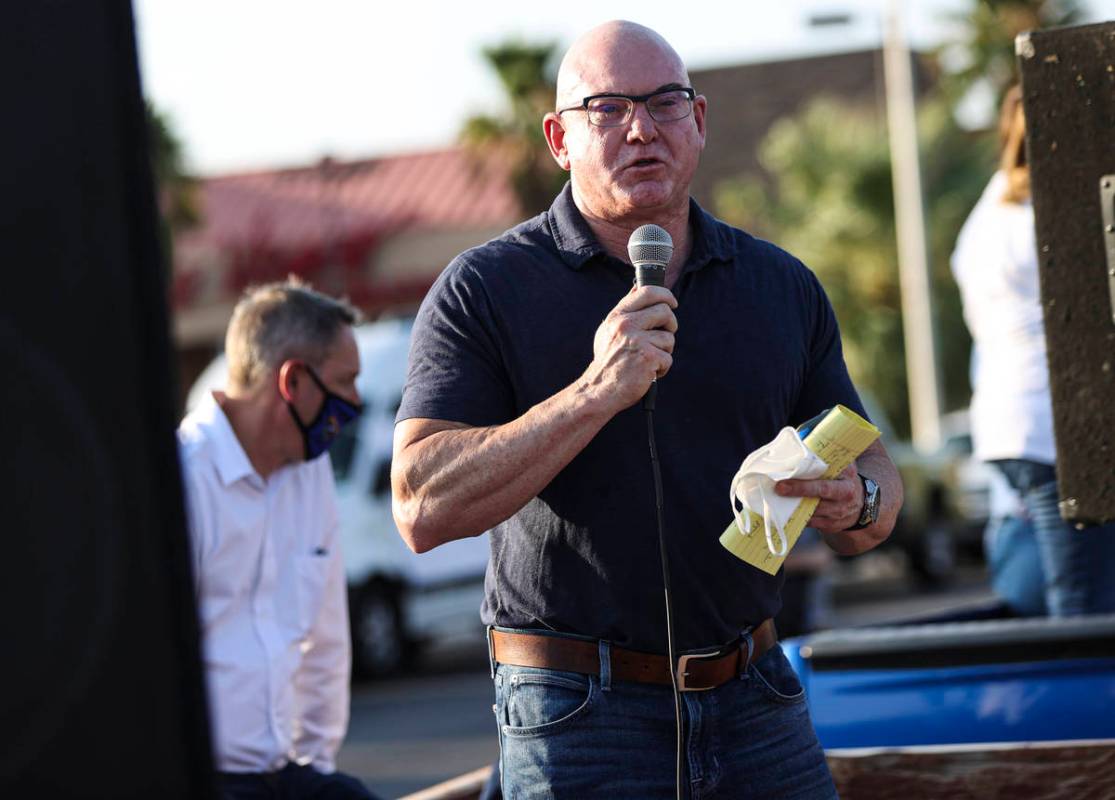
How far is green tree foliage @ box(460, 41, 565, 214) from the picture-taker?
3406 centimetres

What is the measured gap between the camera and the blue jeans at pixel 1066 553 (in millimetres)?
4941

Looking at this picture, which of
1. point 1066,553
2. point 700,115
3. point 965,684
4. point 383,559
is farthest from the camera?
point 383,559

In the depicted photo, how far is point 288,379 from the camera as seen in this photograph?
441 cm

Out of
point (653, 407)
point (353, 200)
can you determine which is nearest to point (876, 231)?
point (353, 200)

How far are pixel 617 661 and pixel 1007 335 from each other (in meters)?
2.55

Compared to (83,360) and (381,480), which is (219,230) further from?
(83,360)

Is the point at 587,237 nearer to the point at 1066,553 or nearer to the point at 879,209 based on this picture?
the point at 1066,553

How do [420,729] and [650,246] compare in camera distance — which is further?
[420,729]

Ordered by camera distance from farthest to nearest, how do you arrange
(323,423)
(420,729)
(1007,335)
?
(420,729), (1007,335), (323,423)

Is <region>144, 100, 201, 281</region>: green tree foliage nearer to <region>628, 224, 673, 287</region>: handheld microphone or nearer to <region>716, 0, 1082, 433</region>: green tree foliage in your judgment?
<region>716, 0, 1082, 433</region>: green tree foliage

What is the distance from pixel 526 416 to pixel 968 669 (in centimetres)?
207

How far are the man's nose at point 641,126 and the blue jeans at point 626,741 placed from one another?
2.90ft

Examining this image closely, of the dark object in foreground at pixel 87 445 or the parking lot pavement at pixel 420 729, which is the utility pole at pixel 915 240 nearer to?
the parking lot pavement at pixel 420 729

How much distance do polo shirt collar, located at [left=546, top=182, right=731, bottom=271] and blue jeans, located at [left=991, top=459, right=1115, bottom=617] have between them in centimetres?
203
